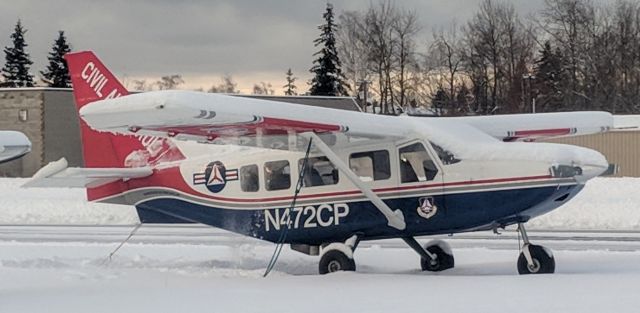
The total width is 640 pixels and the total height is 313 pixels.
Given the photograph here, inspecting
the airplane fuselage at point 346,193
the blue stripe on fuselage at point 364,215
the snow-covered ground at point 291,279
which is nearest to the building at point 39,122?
the snow-covered ground at point 291,279

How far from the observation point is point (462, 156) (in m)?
12.0

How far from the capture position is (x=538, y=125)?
14.4 meters

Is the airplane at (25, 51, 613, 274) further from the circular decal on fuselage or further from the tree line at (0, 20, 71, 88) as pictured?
the tree line at (0, 20, 71, 88)

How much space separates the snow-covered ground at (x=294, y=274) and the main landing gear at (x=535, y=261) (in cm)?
21

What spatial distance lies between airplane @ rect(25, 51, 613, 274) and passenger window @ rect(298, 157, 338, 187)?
0.02 m

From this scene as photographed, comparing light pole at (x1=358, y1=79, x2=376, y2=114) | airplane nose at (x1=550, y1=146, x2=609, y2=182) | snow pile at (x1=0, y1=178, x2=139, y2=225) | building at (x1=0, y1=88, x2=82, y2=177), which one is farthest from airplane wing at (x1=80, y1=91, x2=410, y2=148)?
light pole at (x1=358, y1=79, x2=376, y2=114)

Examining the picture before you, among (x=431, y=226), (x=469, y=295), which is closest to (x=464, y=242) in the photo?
(x=431, y=226)

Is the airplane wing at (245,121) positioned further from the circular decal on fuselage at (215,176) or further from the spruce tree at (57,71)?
the spruce tree at (57,71)

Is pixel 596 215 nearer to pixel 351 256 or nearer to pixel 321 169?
pixel 321 169

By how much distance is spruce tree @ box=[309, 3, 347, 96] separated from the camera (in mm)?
77625

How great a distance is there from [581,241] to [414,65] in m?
64.5

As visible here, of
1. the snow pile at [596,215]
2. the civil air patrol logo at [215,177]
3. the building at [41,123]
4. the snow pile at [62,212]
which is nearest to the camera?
the civil air patrol logo at [215,177]

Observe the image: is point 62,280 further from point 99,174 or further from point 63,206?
point 63,206

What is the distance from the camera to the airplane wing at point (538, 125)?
46.1 ft
